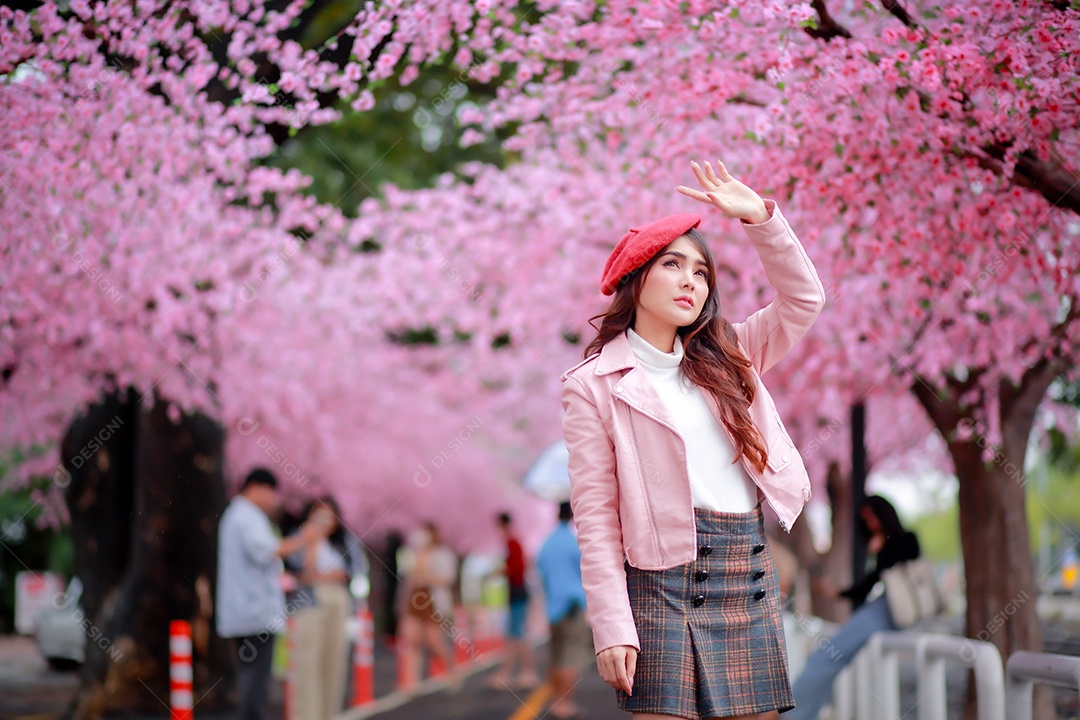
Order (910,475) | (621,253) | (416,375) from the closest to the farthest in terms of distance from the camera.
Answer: (621,253) → (416,375) → (910,475)

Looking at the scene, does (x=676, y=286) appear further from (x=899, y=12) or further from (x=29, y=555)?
(x=29, y=555)

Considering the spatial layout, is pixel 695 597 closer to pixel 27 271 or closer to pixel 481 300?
pixel 27 271

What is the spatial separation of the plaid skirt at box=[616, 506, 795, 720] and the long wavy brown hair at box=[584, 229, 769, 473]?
0.23 m

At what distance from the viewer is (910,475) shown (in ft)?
88.0

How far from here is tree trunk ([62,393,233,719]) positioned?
1120 centimetres

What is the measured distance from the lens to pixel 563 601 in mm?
11070

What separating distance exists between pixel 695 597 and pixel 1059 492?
215 ft

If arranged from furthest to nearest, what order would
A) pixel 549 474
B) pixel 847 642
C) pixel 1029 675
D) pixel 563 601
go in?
pixel 549 474
pixel 563 601
pixel 847 642
pixel 1029 675

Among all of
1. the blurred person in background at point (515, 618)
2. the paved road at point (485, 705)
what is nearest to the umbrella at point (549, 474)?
the blurred person in background at point (515, 618)

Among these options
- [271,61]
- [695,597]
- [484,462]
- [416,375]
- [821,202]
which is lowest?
[484,462]

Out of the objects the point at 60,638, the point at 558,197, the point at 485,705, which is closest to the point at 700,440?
the point at 558,197

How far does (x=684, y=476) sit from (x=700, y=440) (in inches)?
5.5

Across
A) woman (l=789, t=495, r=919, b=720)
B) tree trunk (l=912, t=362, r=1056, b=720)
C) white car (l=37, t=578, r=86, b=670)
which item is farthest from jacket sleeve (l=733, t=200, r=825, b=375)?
white car (l=37, t=578, r=86, b=670)

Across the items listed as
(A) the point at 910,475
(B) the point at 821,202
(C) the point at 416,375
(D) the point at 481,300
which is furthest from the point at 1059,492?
(B) the point at 821,202
